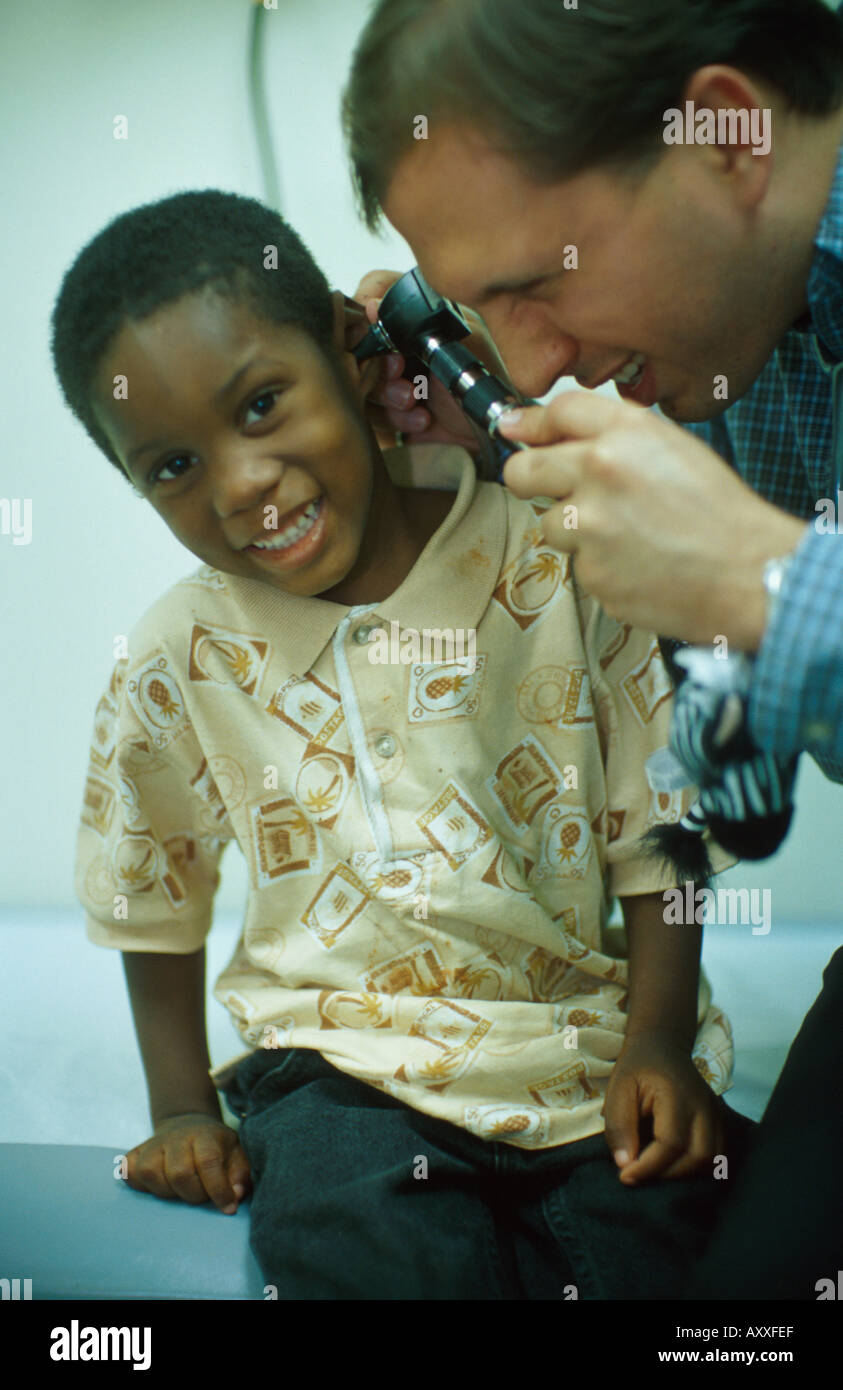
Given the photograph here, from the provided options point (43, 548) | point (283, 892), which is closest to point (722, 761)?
point (283, 892)

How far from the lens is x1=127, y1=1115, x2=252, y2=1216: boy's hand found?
0.78 metres

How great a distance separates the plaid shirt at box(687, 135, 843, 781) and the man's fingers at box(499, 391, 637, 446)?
0.11m

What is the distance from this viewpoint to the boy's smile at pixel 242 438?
2.31 ft

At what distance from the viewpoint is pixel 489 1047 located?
746 mm

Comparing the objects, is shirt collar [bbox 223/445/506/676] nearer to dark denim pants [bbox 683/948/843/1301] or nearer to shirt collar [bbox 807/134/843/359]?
shirt collar [bbox 807/134/843/359]

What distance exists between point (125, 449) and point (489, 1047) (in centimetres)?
46

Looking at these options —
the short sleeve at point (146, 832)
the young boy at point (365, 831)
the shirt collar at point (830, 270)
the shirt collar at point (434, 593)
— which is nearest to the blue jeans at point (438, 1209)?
the young boy at point (365, 831)

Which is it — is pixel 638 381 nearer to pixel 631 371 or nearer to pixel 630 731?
pixel 631 371

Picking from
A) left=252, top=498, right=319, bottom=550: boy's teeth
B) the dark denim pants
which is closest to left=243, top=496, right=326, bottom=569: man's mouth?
left=252, top=498, right=319, bottom=550: boy's teeth

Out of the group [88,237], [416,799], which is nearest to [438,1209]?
[416,799]

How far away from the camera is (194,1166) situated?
0.80 metres

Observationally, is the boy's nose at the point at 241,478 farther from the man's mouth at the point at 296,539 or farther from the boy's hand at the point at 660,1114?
the boy's hand at the point at 660,1114

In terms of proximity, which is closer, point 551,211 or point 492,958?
point 551,211

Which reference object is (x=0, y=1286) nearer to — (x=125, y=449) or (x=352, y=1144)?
(x=352, y=1144)
